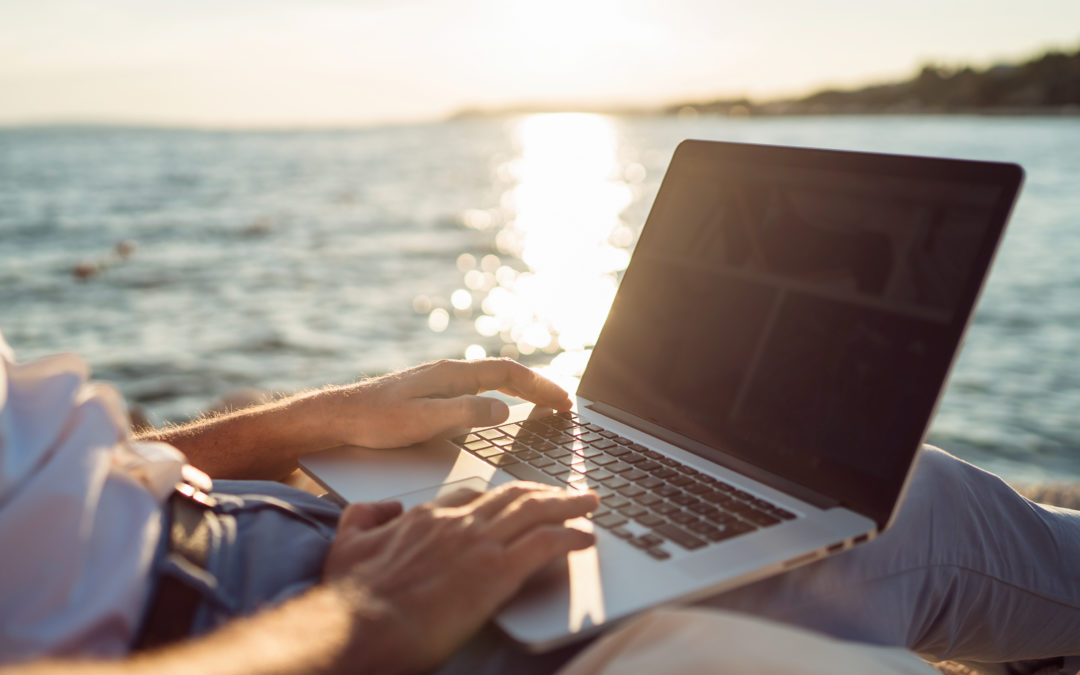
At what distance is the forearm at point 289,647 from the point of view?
3.29 feet

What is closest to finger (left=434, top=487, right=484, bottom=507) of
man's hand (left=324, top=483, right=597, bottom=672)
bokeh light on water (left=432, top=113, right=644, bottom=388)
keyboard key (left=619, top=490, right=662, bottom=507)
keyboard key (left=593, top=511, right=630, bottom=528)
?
man's hand (left=324, top=483, right=597, bottom=672)

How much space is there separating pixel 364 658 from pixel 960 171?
1.38 metres

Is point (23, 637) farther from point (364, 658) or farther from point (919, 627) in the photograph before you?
point (919, 627)

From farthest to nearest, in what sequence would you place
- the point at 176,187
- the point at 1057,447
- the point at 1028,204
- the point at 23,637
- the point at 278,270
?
the point at 176,187
the point at 1028,204
the point at 278,270
the point at 1057,447
the point at 23,637

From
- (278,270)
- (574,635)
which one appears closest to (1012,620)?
(574,635)

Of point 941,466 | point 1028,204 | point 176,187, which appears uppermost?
point 1028,204

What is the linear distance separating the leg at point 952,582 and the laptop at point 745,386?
97 millimetres

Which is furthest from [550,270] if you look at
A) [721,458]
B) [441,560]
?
[441,560]

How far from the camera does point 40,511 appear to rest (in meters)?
1.17

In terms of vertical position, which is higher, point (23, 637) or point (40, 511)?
point (40, 511)

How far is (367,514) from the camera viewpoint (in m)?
1.47

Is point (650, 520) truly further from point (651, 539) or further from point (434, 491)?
point (434, 491)

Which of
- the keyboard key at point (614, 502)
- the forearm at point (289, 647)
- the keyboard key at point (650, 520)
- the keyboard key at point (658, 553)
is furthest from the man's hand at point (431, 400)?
the forearm at point (289, 647)

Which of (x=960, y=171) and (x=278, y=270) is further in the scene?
(x=278, y=270)
